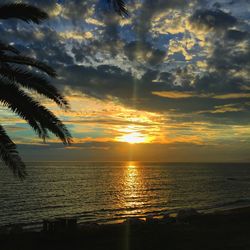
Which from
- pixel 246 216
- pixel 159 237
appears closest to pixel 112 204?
pixel 246 216

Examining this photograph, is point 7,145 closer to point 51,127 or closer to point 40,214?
point 51,127

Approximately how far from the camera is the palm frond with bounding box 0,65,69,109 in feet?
31.3

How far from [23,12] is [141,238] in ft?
45.3

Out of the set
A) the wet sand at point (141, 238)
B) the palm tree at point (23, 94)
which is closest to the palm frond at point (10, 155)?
the palm tree at point (23, 94)

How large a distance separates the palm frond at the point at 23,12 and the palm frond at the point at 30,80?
55.6 inches

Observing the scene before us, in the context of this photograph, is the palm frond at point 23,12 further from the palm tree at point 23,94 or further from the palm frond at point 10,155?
the palm frond at point 10,155

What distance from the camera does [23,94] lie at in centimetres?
917

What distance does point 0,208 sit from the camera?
47656 mm

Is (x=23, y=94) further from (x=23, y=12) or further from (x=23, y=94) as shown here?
(x=23, y=12)

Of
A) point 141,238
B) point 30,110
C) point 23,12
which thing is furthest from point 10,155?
point 141,238

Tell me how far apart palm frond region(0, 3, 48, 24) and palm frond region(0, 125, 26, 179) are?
3.12 m

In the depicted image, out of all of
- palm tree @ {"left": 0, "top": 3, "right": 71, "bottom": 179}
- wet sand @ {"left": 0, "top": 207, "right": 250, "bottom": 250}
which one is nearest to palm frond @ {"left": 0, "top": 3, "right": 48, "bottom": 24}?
palm tree @ {"left": 0, "top": 3, "right": 71, "bottom": 179}

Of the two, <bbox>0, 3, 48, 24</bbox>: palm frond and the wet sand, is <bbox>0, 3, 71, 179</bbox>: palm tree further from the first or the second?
the wet sand

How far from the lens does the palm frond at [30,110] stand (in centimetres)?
891
